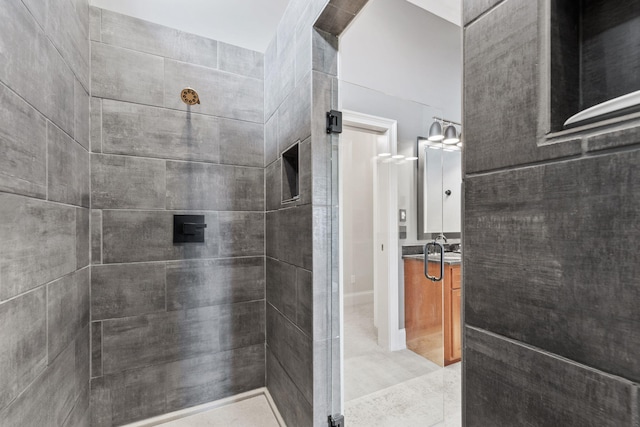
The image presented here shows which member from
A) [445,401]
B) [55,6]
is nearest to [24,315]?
[55,6]

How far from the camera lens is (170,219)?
2.01 m

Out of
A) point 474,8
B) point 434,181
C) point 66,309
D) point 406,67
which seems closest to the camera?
point 474,8

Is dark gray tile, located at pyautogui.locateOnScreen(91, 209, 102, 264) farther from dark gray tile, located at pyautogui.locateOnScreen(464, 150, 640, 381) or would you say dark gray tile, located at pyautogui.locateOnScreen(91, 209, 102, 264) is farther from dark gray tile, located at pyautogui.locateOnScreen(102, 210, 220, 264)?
dark gray tile, located at pyautogui.locateOnScreen(464, 150, 640, 381)

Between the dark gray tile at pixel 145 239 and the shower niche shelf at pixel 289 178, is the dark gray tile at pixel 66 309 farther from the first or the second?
the shower niche shelf at pixel 289 178

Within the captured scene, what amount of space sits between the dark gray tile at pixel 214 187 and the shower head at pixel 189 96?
43 centimetres

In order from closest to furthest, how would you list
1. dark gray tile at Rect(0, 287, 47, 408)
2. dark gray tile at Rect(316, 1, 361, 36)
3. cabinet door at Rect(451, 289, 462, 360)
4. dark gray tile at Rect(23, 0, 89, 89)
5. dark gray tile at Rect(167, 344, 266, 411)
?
1. dark gray tile at Rect(0, 287, 47, 408)
2. dark gray tile at Rect(23, 0, 89, 89)
3. dark gray tile at Rect(316, 1, 361, 36)
4. dark gray tile at Rect(167, 344, 266, 411)
5. cabinet door at Rect(451, 289, 462, 360)

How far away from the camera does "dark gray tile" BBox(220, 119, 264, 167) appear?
2.18m

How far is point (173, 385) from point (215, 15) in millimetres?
2616

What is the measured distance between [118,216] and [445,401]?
2.69 metres

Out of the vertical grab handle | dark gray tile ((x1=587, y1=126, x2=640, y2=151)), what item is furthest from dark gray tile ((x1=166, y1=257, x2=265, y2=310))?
dark gray tile ((x1=587, y1=126, x2=640, y2=151))

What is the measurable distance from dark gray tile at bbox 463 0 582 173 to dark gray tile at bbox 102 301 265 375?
2.03 meters

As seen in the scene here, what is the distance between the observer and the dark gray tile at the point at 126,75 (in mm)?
1831

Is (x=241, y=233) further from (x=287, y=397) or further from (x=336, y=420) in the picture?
(x=336, y=420)

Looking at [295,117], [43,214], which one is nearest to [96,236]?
[43,214]
